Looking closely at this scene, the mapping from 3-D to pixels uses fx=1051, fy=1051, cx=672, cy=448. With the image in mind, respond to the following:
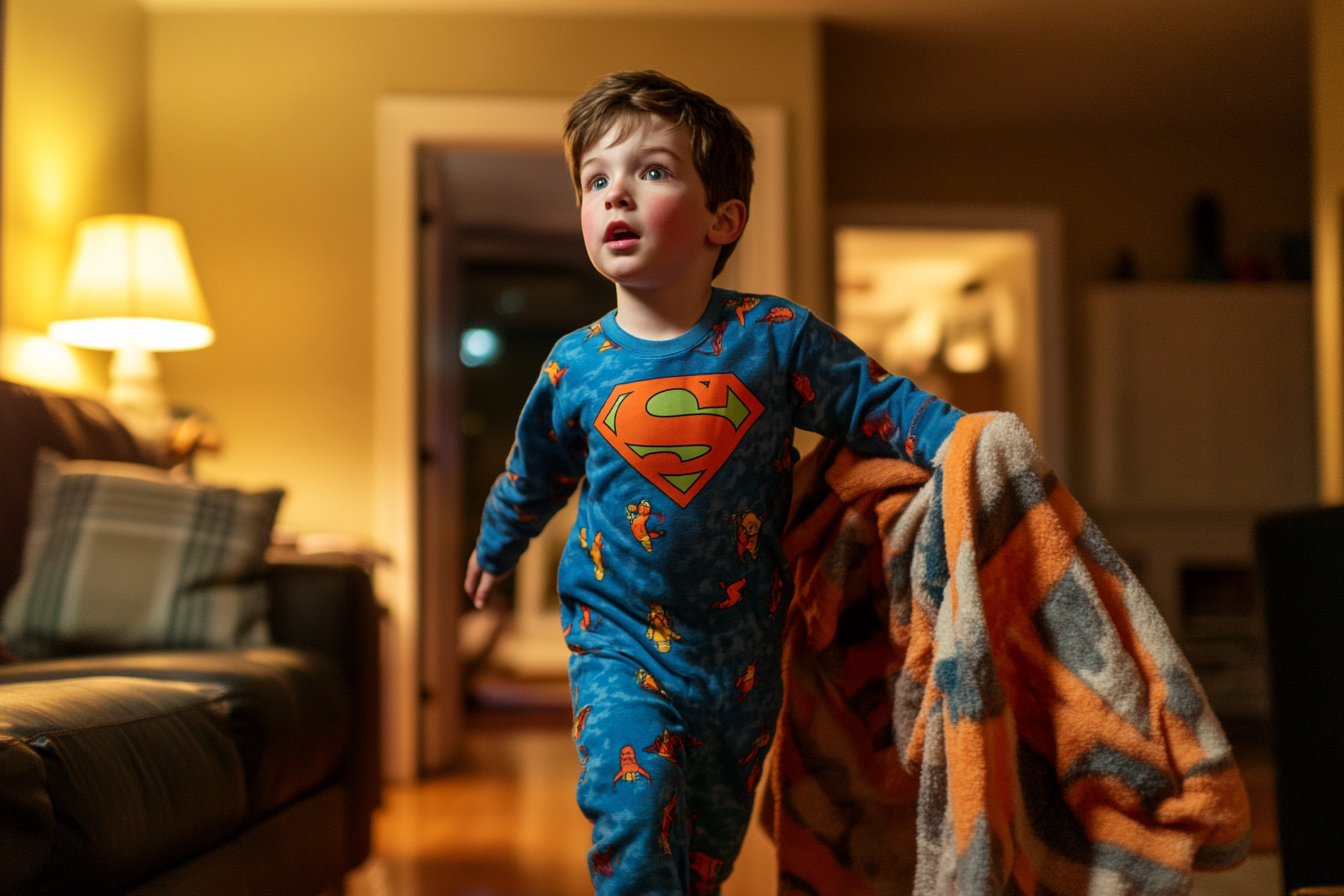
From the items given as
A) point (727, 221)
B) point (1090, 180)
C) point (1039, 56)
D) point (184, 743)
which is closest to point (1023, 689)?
point (727, 221)

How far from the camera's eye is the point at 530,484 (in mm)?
1236

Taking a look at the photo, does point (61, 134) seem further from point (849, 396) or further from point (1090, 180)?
point (1090, 180)

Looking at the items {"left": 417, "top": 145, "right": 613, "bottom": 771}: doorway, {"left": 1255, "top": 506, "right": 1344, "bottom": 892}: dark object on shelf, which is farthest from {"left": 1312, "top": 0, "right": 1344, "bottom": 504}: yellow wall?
{"left": 417, "top": 145, "right": 613, "bottom": 771}: doorway

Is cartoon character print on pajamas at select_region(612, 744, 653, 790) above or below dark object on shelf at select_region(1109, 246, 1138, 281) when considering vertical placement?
below

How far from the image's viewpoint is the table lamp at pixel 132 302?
2.57m

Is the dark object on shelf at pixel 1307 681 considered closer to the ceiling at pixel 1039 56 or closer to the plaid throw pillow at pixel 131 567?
the plaid throw pillow at pixel 131 567

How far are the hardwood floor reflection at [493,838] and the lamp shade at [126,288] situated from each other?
138 centimetres

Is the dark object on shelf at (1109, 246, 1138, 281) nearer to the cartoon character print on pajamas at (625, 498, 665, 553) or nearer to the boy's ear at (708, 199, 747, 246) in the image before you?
the boy's ear at (708, 199, 747, 246)

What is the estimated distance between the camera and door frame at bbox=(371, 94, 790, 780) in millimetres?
3285

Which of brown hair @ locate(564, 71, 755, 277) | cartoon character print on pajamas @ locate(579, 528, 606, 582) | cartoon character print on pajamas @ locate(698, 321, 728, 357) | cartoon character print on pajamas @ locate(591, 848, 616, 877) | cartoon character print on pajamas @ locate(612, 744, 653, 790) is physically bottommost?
cartoon character print on pajamas @ locate(591, 848, 616, 877)

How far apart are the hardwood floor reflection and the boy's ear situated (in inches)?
50.2

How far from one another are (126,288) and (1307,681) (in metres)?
2.57

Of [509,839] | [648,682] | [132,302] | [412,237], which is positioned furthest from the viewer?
[412,237]

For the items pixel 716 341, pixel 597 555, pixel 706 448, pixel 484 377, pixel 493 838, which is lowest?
pixel 493 838
